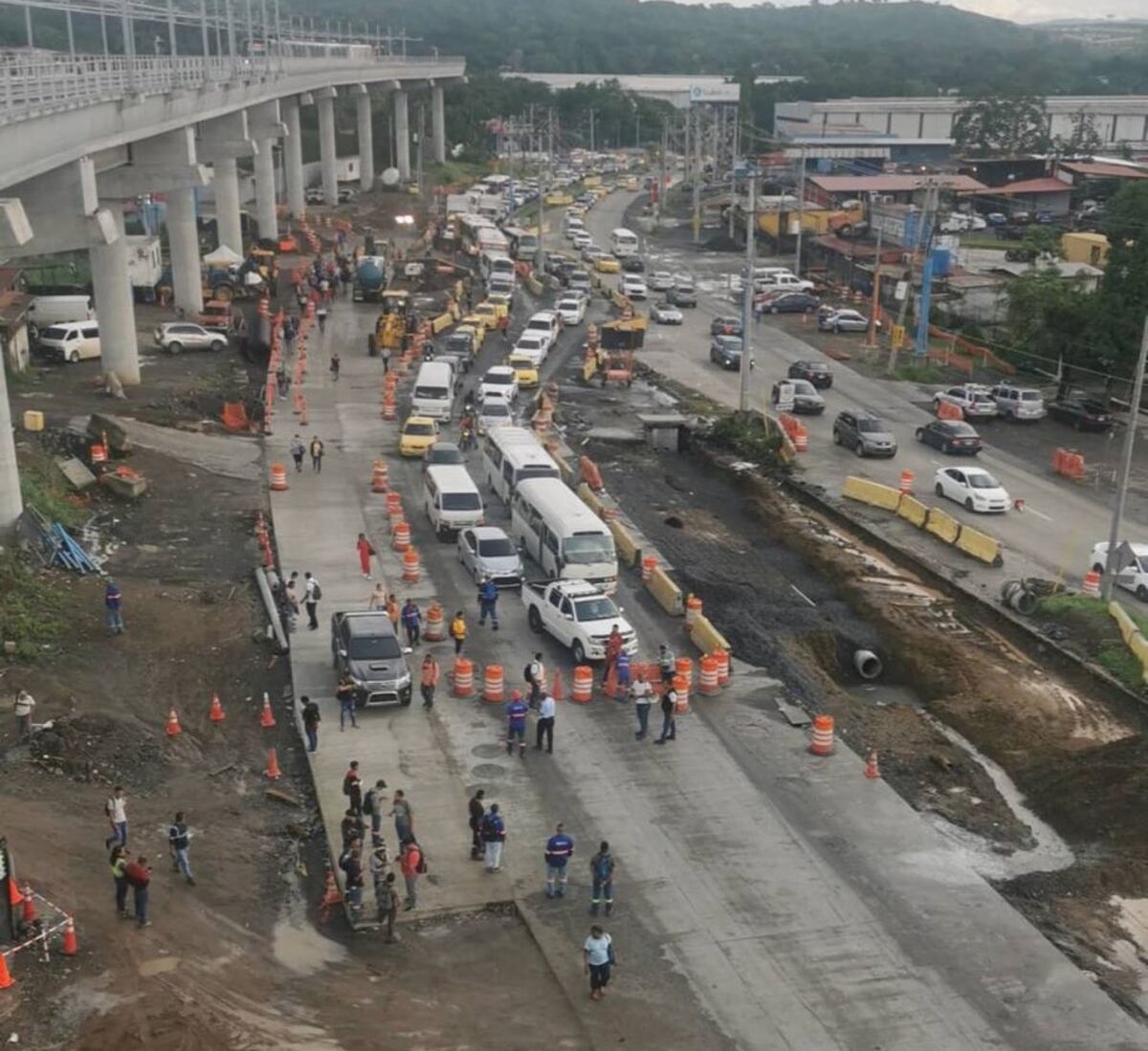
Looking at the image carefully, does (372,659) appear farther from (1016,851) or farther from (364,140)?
(364,140)

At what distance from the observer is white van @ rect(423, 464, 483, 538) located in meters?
35.3

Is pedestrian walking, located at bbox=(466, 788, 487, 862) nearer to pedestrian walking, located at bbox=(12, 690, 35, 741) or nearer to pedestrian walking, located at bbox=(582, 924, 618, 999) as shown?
pedestrian walking, located at bbox=(582, 924, 618, 999)

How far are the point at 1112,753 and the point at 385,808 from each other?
1228cm

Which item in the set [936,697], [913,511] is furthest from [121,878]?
[913,511]

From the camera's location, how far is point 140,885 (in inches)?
675

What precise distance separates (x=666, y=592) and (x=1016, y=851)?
36.8 ft

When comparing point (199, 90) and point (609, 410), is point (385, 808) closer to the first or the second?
point (609, 410)

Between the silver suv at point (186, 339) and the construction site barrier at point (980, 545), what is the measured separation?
33.9 metres

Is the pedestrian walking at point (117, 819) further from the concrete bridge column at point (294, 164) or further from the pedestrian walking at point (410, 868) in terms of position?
the concrete bridge column at point (294, 164)

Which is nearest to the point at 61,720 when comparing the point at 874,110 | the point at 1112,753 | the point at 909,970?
the point at 909,970

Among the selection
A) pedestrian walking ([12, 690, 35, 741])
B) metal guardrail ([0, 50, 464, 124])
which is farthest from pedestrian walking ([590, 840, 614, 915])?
metal guardrail ([0, 50, 464, 124])

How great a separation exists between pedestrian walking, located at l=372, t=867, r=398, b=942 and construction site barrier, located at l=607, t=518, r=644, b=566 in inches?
645

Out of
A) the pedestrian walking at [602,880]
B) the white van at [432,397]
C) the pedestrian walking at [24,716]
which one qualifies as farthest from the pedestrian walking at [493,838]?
the white van at [432,397]

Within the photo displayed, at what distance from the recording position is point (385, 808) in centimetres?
2183
